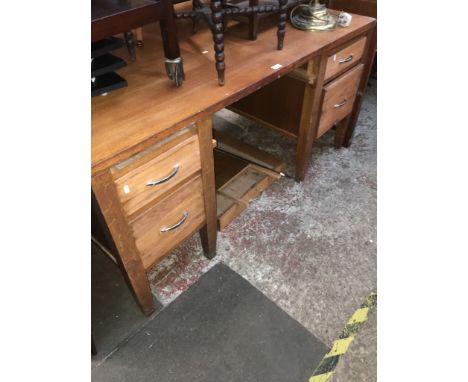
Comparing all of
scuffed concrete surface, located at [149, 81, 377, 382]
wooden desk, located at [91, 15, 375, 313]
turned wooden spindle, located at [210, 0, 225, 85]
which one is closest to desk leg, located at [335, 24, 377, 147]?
scuffed concrete surface, located at [149, 81, 377, 382]

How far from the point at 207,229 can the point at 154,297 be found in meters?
0.37

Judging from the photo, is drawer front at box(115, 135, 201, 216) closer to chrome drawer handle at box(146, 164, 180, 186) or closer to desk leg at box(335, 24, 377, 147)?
chrome drawer handle at box(146, 164, 180, 186)

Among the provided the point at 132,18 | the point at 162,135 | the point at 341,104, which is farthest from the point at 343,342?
the point at 132,18

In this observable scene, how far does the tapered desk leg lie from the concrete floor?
86cm

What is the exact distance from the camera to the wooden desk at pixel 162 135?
888 mm

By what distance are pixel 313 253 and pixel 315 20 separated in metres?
1.08

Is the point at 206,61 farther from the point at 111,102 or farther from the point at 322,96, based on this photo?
the point at 322,96

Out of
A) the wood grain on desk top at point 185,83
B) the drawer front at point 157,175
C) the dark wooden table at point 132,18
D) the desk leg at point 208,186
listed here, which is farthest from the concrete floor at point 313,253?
the dark wooden table at point 132,18

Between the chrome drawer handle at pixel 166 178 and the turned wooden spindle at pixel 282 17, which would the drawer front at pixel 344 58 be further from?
the chrome drawer handle at pixel 166 178

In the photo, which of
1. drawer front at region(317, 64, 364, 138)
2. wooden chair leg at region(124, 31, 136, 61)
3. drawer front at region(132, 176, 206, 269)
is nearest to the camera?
drawer front at region(132, 176, 206, 269)

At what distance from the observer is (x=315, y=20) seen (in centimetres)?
152

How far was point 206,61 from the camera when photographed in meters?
1.24

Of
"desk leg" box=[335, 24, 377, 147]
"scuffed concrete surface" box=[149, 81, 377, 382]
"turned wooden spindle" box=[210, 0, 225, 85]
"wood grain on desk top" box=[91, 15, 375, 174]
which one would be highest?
"turned wooden spindle" box=[210, 0, 225, 85]

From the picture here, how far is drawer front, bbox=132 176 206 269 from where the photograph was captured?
42.1 inches
